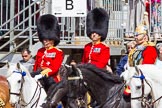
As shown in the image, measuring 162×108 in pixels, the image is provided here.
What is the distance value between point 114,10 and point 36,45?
6.80ft

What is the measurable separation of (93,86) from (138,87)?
0.95m

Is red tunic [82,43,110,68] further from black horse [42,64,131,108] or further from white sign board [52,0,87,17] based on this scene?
white sign board [52,0,87,17]

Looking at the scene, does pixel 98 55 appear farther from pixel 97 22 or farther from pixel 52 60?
pixel 97 22

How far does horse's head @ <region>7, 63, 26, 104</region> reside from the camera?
769cm

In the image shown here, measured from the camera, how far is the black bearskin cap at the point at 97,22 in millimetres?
9235

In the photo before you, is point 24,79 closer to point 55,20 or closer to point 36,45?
point 55,20

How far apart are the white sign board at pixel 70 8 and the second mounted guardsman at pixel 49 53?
41 centimetres

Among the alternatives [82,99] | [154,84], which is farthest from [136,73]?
[82,99]

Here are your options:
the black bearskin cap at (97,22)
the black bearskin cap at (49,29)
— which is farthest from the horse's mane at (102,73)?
the black bearskin cap at (49,29)

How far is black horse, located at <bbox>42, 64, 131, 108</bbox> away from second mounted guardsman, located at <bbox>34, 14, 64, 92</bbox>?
119 centimetres

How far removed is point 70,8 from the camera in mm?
10305

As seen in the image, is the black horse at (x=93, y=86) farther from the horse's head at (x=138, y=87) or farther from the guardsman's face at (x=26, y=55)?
the guardsman's face at (x=26, y=55)

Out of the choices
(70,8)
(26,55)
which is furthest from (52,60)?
(26,55)

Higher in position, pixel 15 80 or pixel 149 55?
pixel 149 55
